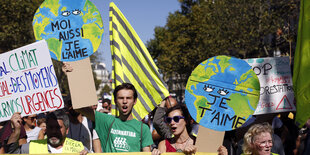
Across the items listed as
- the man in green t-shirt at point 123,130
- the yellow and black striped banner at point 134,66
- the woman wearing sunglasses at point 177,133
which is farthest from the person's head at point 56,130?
the yellow and black striped banner at point 134,66

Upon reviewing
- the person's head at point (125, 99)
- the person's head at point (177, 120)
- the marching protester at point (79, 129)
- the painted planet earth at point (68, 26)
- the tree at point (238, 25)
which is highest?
the tree at point (238, 25)

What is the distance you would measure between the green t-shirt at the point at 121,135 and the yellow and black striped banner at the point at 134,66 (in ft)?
4.09

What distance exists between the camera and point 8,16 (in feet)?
71.5

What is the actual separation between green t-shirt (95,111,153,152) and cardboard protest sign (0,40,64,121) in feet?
1.86

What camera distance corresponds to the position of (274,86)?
6035 millimetres

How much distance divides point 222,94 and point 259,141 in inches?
23.8

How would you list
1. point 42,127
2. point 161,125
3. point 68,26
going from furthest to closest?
point 42,127 → point 161,125 → point 68,26

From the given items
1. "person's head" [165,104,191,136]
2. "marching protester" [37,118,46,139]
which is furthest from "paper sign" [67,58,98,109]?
"marching protester" [37,118,46,139]

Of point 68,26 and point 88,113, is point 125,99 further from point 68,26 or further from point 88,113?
point 68,26

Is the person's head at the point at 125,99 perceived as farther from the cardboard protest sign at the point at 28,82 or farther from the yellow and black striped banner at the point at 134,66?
the yellow and black striped banner at the point at 134,66

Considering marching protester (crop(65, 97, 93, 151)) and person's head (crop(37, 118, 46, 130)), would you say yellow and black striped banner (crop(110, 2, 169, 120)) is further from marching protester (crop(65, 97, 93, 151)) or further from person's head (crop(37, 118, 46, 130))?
person's head (crop(37, 118, 46, 130))

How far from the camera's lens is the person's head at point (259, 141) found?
4125 mm

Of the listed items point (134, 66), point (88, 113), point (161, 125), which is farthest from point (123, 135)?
point (134, 66)

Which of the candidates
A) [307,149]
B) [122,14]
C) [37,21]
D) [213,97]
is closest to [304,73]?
[213,97]
